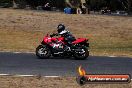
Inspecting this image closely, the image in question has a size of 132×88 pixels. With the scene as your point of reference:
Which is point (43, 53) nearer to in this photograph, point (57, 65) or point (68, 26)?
point (57, 65)

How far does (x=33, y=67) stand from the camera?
57.9 feet

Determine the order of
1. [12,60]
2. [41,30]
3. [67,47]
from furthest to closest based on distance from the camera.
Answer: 1. [41,30]
2. [67,47]
3. [12,60]

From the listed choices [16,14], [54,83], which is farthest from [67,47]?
[16,14]

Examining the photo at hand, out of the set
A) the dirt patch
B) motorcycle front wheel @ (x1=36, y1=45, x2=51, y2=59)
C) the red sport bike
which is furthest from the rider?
the dirt patch

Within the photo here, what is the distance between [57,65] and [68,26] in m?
23.0

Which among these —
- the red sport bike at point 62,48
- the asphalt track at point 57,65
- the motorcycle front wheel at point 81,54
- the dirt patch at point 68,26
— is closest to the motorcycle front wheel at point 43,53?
the red sport bike at point 62,48

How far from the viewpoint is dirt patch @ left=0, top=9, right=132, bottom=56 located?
3288 cm

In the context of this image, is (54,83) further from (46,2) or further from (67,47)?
(46,2)

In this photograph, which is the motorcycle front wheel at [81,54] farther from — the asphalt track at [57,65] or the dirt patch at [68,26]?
the dirt patch at [68,26]

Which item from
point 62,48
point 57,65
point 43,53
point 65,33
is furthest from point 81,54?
point 57,65

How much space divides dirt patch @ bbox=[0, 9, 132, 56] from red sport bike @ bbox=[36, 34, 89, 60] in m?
8.84

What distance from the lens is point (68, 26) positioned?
41375mm

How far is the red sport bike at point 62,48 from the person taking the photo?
20828 mm

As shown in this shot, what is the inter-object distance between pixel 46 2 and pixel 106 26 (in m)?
27.1
